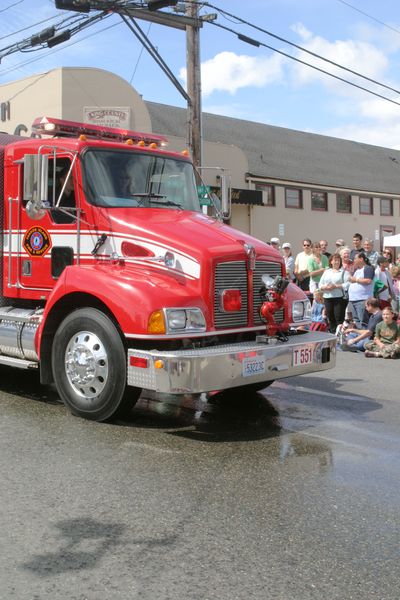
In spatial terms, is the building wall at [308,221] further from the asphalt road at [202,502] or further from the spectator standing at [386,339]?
the asphalt road at [202,502]

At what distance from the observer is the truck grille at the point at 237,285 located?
6.06 m

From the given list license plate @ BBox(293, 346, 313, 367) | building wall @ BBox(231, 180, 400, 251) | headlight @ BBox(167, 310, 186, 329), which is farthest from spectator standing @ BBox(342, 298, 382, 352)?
building wall @ BBox(231, 180, 400, 251)

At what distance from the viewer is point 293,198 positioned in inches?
1329

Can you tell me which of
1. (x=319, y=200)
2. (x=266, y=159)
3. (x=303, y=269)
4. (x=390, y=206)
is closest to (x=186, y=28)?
(x=303, y=269)

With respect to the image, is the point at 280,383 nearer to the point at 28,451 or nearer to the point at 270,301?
the point at 270,301

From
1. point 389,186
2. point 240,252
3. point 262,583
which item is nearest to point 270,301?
point 240,252

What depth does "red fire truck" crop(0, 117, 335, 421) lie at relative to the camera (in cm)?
571

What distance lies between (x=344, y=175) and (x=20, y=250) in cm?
3243

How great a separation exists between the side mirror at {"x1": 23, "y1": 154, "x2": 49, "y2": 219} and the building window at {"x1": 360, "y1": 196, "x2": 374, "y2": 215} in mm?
33117

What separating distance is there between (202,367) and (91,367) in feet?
3.86

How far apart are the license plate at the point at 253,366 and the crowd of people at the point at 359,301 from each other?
4692 mm

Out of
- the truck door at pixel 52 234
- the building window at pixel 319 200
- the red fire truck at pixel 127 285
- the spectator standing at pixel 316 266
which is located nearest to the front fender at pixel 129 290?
the red fire truck at pixel 127 285

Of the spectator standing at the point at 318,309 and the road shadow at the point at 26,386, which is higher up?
the spectator standing at the point at 318,309

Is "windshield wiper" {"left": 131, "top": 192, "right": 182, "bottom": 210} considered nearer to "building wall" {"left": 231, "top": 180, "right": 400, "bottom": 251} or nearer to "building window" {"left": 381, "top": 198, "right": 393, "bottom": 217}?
"building wall" {"left": 231, "top": 180, "right": 400, "bottom": 251}
